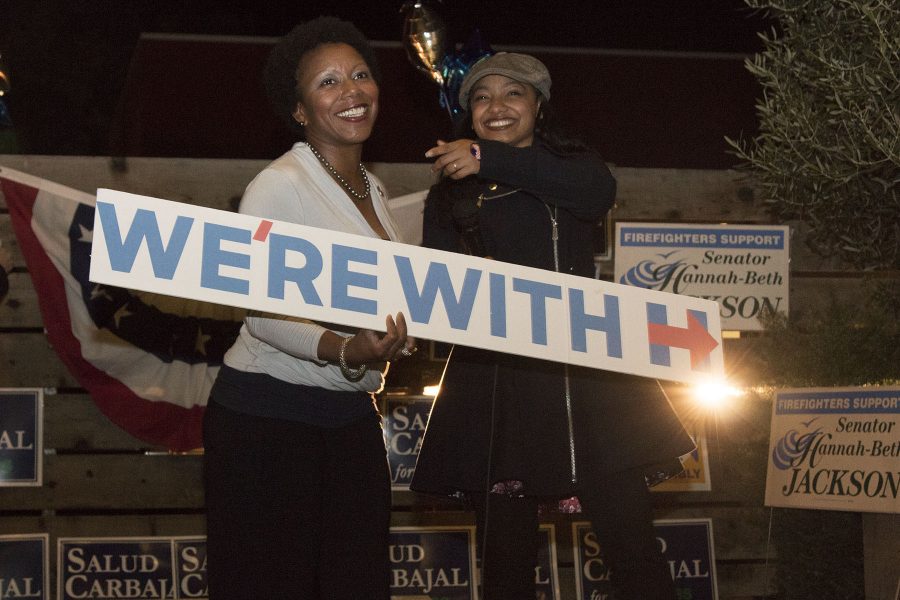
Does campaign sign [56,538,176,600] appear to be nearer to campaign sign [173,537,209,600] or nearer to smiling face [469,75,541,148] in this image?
campaign sign [173,537,209,600]

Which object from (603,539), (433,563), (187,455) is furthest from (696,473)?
(603,539)

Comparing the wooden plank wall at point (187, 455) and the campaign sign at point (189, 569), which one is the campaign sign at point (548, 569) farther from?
the campaign sign at point (189, 569)

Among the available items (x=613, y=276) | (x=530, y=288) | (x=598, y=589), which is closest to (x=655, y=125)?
(x=613, y=276)

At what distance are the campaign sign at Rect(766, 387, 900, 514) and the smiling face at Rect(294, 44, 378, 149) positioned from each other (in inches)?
80.3

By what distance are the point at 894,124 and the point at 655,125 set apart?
3060mm

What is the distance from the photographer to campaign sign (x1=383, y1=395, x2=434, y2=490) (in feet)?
13.5

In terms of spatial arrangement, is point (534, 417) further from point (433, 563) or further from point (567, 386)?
point (433, 563)

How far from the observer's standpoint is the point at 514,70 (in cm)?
239

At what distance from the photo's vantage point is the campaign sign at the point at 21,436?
3.93m

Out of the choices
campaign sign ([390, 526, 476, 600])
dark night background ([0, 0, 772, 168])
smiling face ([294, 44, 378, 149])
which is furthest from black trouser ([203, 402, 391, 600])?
dark night background ([0, 0, 772, 168])

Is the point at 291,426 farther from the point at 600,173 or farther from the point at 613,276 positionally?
the point at 613,276

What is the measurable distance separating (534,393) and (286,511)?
594mm

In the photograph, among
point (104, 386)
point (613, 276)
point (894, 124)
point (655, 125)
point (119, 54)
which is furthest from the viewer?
point (119, 54)

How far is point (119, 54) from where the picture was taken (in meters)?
8.68
